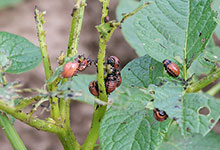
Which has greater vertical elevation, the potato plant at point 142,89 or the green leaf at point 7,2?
the green leaf at point 7,2

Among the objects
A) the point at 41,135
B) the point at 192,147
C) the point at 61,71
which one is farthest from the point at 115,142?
the point at 41,135

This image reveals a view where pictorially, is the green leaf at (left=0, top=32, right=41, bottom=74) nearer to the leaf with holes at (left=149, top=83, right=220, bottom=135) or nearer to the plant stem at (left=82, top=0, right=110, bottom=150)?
the plant stem at (left=82, top=0, right=110, bottom=150)

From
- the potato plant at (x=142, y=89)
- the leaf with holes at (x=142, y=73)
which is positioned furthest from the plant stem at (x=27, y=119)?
the leaf with holes at (x=142, y=73)

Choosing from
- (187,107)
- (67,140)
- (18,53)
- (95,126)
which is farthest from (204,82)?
(18,53)

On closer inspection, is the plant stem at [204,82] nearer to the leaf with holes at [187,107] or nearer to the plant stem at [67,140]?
the leaf with holes at [187,107]

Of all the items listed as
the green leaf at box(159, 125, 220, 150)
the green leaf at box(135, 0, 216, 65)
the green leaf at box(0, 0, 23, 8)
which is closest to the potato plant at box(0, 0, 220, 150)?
the green leaf at box(135, 0, 216, 65)

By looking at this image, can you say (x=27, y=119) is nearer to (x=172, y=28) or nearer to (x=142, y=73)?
(x=142, y=73)

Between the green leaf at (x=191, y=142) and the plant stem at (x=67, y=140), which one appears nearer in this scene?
the plant stem at (x=67, y=140)
